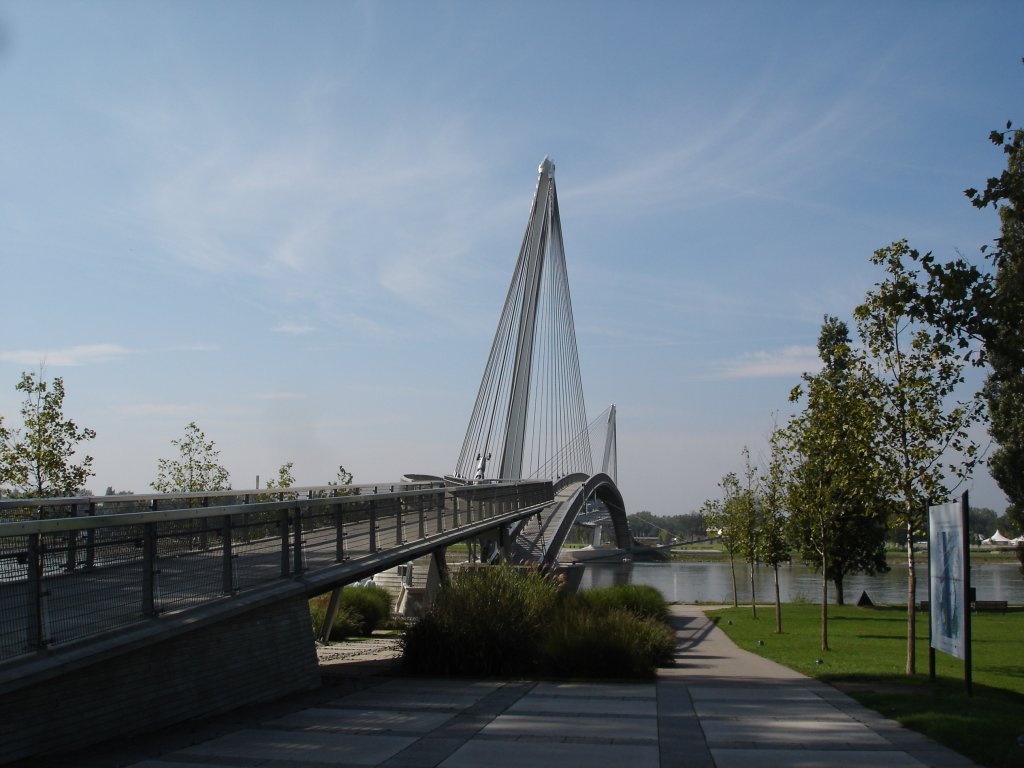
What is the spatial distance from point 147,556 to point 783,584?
5508 cm

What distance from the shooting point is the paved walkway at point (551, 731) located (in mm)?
7926

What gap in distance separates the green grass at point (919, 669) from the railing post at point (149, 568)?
7422 mm

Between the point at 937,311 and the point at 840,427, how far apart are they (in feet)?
23.0

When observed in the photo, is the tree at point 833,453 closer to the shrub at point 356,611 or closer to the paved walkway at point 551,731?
the paved walkway at point 551,731

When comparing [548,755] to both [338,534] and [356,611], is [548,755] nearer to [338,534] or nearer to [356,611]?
[338,534]

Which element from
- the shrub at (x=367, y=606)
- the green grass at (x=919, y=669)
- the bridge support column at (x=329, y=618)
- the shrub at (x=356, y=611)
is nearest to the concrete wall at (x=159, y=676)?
the bridge support column at (x=329, y=618)

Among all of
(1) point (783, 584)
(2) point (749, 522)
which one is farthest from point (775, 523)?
(1) point (783, 584)

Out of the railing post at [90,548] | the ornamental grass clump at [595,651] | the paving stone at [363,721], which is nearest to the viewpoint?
the railing post at [90,548]

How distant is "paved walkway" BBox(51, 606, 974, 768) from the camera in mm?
7926

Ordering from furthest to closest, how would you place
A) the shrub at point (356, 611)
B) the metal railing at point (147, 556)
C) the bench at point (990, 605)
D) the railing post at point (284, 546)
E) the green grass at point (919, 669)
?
the bench at point (990, 605), the shrub at point (356, 611), the railing post at point (284, 546), the green grass at point (919, 669), the metal railing at point (147, 556)

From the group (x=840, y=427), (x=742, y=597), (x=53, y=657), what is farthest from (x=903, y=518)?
(x=742, y=597)

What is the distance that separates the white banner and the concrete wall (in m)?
7.80

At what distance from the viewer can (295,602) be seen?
1152 cm

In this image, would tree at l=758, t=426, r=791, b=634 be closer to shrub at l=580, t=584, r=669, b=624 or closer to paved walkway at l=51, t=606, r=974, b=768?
shrub at l=580, t=584, r=669, b=624
